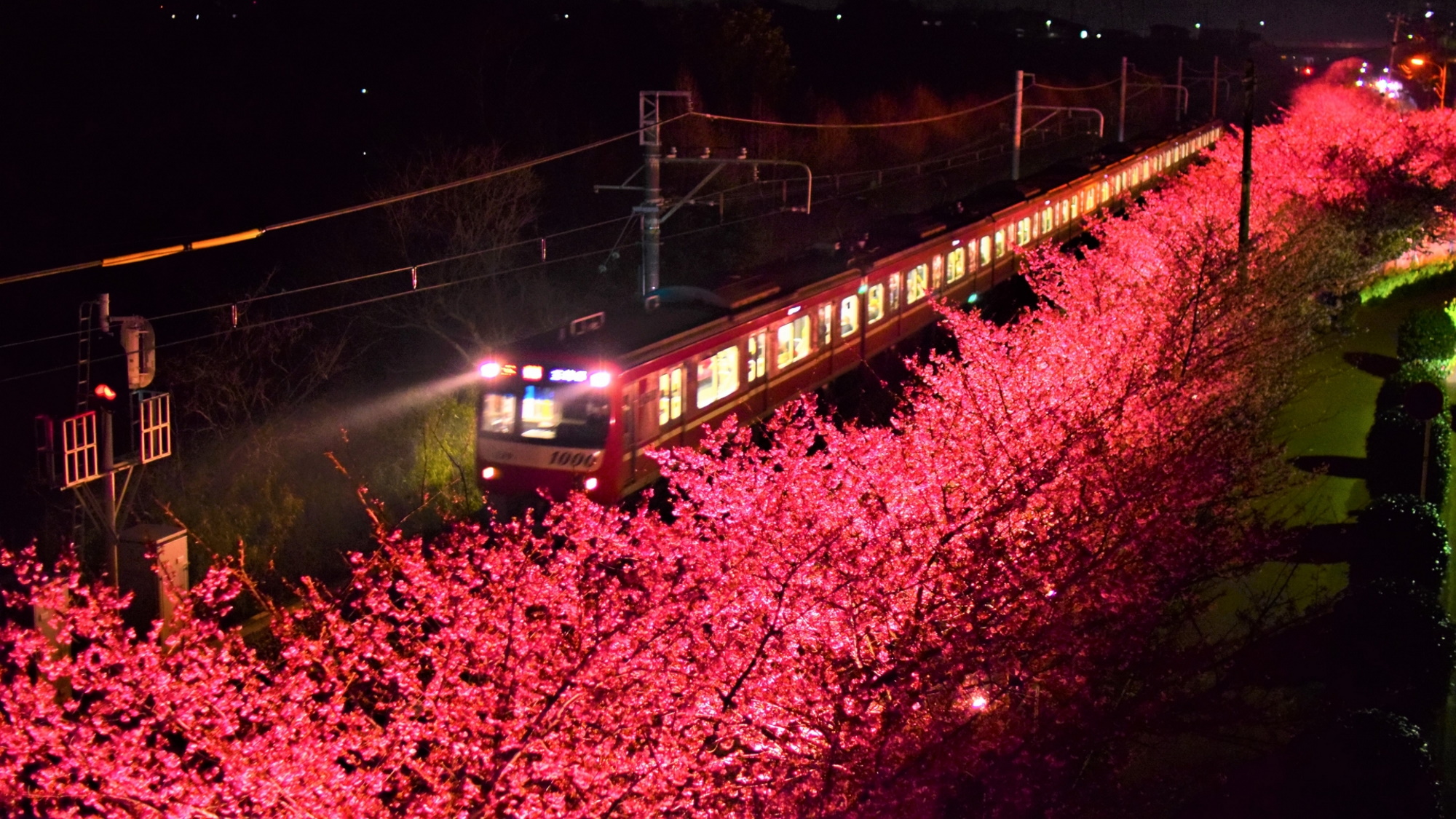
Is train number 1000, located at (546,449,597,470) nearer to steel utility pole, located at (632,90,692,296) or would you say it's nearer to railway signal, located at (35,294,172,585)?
railway signal, located at (35,294,172,585)

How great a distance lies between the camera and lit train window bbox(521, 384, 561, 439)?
1282cm

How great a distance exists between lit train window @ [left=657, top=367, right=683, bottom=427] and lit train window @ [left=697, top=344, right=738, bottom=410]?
1.35ft

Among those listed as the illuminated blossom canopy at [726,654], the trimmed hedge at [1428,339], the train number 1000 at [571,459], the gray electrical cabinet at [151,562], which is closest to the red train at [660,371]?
the train number 1000 at [571,459]

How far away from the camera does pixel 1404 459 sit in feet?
46.1

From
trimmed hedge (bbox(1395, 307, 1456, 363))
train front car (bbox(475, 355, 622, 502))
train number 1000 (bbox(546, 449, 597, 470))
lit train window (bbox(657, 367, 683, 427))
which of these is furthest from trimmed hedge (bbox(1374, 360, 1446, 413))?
train number 1000 (bbox(546, 449, 597, 470))

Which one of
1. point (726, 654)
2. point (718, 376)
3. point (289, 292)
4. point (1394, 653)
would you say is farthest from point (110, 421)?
point (1394, 653)

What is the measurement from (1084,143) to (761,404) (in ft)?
183

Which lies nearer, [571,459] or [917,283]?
[571,459]

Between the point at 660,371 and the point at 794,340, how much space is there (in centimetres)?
365

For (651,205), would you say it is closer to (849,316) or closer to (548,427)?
(849,316)

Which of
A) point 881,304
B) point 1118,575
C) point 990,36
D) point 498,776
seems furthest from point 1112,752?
point 990,36

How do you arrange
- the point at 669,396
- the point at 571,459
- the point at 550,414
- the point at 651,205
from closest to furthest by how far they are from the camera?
the point at 571,459 → the point at 550,414 → the point at 669,396 → the point at 651,205

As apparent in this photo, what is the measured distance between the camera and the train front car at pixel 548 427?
41.2 ft

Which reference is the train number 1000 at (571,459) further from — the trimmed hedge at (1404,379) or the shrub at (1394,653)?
the trimmed hedge at (1404,379)
